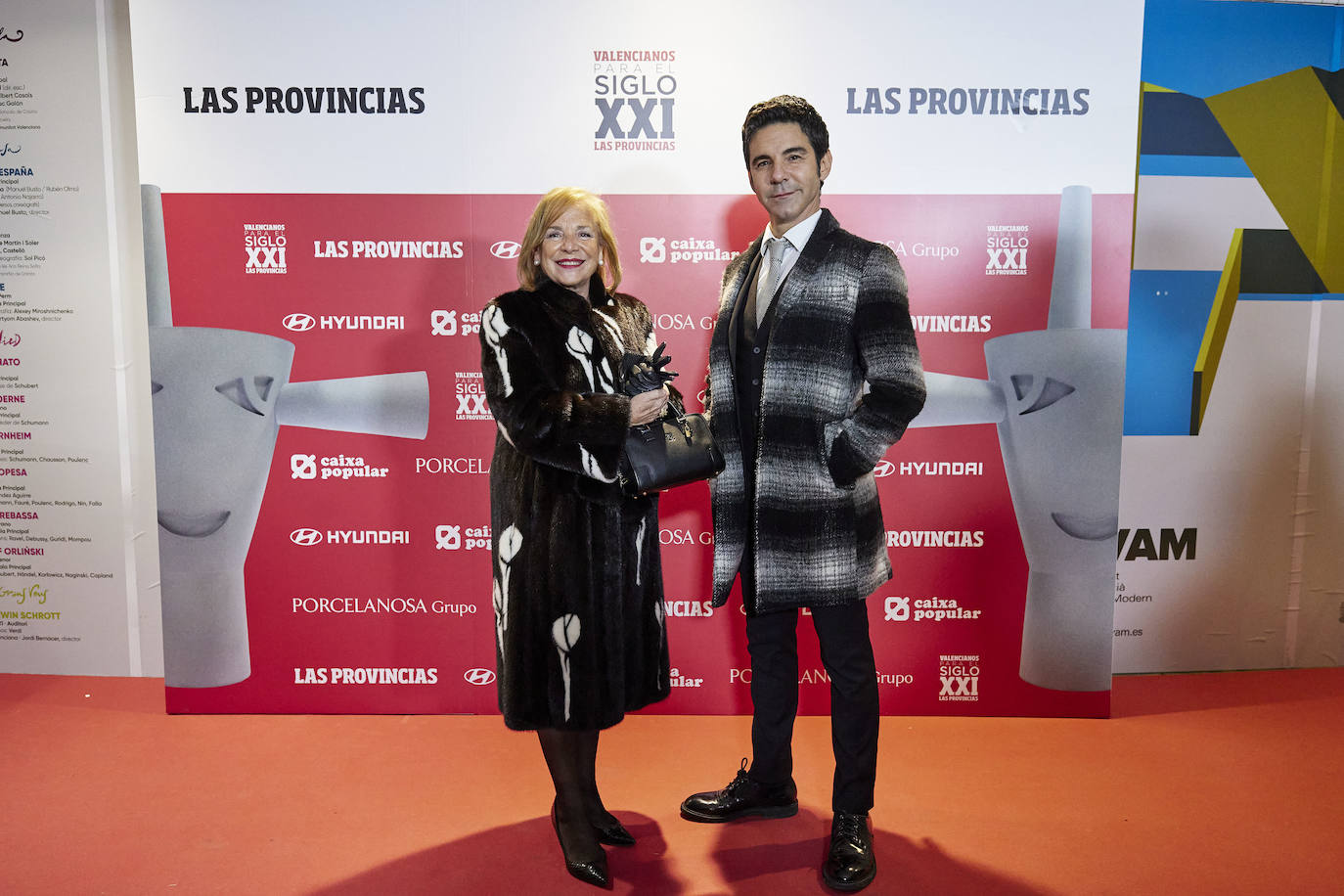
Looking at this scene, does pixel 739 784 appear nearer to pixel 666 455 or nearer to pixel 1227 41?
pixel 666 455

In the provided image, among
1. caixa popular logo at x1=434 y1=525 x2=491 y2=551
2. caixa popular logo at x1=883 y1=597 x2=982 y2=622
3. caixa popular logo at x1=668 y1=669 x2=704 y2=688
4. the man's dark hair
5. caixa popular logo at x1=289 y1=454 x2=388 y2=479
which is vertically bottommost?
caixa popular logo at x1=668 y1=669 x2=704 y2=688

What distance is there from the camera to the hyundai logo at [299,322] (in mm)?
3111

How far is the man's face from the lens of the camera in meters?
2.17

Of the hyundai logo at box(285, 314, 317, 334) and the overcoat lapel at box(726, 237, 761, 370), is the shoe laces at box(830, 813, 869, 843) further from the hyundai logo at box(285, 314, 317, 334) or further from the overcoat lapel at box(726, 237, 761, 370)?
the hyundai logo at box(285, 314, 317, 334)

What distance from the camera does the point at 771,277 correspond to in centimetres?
226

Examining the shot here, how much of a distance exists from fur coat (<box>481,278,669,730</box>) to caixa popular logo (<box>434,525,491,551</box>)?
100 centimetres

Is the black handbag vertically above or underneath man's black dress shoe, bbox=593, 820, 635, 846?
above

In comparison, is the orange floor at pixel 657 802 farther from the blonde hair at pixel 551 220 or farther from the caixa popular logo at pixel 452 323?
the blonde hair at pixel 551 220

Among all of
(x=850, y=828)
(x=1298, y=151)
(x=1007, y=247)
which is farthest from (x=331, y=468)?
(x=1298, y=151)

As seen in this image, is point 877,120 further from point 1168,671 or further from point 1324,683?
point 1324,683


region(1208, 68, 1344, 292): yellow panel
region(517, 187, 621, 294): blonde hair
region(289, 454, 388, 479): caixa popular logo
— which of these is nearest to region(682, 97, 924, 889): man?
region(517, 187, 621, 294): blonde hair

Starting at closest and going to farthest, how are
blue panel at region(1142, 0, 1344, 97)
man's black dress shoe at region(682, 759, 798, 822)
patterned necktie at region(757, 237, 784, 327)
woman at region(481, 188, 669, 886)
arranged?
woman at region(481, 188, 669, 886), patterned necktie at region(757, 237, 784, 327), man's black dress shoe at region(682, 759, 798, 822), blue panel at region(1142, 0, 1344, 97)

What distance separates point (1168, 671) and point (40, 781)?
419cm

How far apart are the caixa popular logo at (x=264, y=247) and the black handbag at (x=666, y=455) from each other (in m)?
1.78
